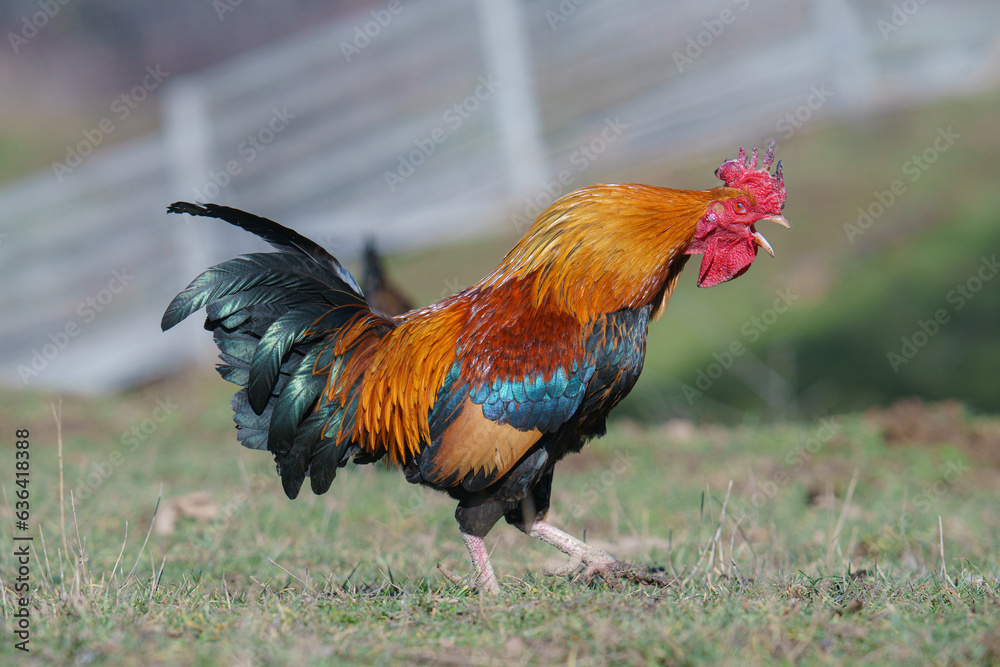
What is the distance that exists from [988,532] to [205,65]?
23.2 metres

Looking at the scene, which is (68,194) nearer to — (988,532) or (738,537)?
(738,537)

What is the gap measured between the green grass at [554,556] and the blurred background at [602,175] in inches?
97.8

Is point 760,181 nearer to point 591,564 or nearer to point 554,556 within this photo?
point 591,564

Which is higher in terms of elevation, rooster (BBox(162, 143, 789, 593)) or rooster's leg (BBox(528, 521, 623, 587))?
rooster (BBox(162, 143, 789, 593))

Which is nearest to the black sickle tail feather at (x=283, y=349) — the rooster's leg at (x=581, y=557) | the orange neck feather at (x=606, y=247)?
the orange neck feather at (x=606, y=247)

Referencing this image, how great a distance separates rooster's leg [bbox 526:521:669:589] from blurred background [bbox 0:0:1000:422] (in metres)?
5.66

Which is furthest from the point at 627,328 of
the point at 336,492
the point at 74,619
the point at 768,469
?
the point at 768,469

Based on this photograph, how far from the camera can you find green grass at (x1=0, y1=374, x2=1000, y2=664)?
2740mm

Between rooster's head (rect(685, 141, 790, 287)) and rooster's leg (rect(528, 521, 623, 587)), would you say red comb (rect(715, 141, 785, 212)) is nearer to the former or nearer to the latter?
A: rooster's head (rect(685, 141, 790, 287))

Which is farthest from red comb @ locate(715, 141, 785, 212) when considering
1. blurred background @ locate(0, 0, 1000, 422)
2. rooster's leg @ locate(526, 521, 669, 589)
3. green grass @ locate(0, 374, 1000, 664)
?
Result: blurred background @ locate(0, 0, 1000, 422)

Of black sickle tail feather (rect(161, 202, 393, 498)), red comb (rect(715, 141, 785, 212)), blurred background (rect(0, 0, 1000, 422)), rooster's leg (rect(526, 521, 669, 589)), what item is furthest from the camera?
blurred background (rect(0, 0, 1000, 422))

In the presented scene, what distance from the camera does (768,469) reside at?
670cm

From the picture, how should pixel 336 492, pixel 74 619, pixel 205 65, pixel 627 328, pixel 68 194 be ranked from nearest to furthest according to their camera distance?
pixel 74 619, pixel 627 328, pixel 336 492, pixel 68 194, pixel 205 65

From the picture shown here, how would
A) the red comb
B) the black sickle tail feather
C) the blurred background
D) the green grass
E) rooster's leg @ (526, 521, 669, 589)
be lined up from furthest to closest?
the blurred background → the red comb → the black sickle tail feather → rooster's leg @ (526, 521, 669, 589) → the green grass
